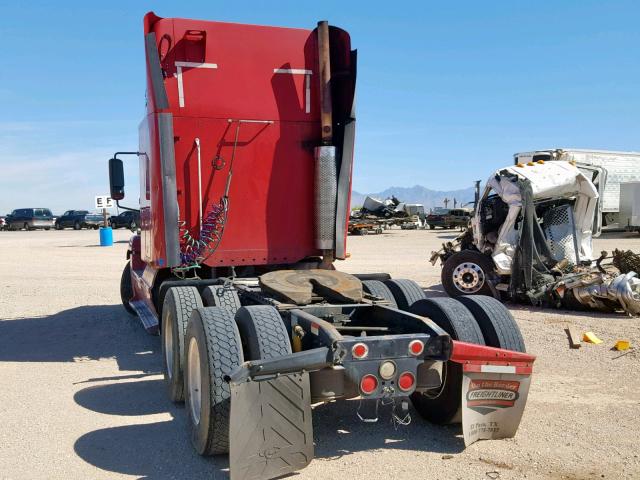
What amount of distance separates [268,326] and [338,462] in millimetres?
1001

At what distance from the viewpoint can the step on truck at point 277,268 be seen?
13.0 ft

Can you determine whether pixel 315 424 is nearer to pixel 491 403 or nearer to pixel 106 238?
pixel 491 403

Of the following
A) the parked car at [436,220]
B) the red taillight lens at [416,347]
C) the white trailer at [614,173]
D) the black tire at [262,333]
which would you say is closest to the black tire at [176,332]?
the black tire at [262,333]

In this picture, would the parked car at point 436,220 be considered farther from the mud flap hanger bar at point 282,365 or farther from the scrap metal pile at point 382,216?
the mud flap hanger bar at point 282,365

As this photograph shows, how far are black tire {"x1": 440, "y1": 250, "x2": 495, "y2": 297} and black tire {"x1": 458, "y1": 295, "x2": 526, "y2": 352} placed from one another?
6.53 m

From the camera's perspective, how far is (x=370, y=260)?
20.1 m

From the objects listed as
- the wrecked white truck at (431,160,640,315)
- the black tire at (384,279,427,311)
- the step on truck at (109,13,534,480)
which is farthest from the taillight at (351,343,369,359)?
the wrecked white truck at (431,160,640,315)

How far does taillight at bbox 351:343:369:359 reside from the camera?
12.6 feet

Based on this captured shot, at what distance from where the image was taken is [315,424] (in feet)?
15.9

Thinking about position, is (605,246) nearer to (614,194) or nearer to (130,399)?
(614,194)

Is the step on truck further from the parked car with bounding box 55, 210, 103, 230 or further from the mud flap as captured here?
the parked car with bounding box 55, 210, 103, 230

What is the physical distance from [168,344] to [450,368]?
271cm

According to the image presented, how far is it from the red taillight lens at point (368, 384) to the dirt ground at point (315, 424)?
1.75ft

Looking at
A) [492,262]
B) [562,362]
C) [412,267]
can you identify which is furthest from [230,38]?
[412,267]
